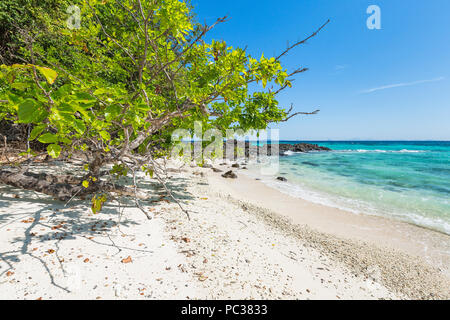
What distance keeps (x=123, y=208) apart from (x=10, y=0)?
31.0ft

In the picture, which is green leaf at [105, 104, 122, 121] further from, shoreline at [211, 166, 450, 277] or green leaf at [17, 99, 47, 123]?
shoreline at [211, 166, 450, 277]

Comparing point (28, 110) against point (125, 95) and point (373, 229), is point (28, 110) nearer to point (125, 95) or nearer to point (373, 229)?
point (125, 95)

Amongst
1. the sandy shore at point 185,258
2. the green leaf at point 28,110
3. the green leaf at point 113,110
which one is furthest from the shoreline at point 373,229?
the green leaf at point 28,110

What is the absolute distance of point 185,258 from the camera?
279 cm

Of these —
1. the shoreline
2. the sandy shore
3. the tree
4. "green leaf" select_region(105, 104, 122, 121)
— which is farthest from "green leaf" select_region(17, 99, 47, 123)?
the shoreline

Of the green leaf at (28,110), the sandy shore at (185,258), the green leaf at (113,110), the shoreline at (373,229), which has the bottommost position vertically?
the shoreline at (373,229)

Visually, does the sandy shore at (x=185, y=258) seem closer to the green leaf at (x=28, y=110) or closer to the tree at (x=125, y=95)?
the tree at (x=125, y=95)

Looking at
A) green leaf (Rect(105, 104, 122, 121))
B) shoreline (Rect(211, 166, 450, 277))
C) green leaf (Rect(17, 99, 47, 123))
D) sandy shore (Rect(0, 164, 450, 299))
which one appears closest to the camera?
green leaf (Rect(17, 99, 47, 123))

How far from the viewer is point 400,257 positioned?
405 cm

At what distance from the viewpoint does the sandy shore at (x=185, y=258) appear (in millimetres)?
2160

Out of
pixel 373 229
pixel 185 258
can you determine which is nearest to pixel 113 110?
pixel 185 258

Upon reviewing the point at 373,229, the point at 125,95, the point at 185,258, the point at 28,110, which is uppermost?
the point at 125,95

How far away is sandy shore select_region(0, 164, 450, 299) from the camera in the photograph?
2.16 metres
